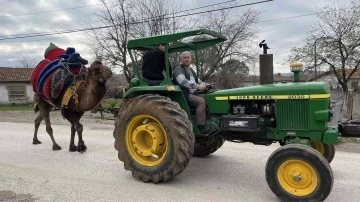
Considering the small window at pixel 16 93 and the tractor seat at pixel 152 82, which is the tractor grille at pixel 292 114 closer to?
the tractor seat at pixel 152 82

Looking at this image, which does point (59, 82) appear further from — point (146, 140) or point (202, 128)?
point (202, 128)

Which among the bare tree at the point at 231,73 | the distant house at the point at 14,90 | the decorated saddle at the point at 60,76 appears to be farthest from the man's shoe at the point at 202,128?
the distant house at the point at 14,90

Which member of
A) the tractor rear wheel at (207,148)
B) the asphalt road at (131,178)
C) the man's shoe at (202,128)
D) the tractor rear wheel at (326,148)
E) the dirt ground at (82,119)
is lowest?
the dirt ground at (82,119)

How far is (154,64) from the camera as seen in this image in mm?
5102

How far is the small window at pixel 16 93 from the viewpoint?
32.8 metres

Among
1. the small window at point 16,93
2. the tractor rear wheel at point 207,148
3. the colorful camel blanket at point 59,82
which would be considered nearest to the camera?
the tractor rear wheel at point 207,148

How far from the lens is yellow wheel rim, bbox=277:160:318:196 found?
12.2ft

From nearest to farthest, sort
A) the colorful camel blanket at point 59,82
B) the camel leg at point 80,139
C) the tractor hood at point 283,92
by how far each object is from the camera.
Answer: the tractor hood at point 283,92 → the colorful camel blanket at point 59,82 → the camel leg at point 80,139

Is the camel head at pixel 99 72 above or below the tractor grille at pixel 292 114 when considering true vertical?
above

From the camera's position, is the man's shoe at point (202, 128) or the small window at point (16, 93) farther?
the small window at point (16, 93)

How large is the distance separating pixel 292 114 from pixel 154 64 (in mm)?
2236

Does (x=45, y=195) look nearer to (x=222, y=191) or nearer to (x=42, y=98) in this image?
(x=222, y=191)

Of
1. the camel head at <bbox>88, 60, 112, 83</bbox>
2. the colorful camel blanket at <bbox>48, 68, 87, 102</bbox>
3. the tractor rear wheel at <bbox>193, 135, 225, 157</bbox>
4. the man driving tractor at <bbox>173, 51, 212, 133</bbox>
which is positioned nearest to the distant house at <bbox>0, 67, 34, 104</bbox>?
the colorful camel blanket at <bbox>48, 68, 87, 102</bbox>

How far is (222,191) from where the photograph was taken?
4.33 meters
